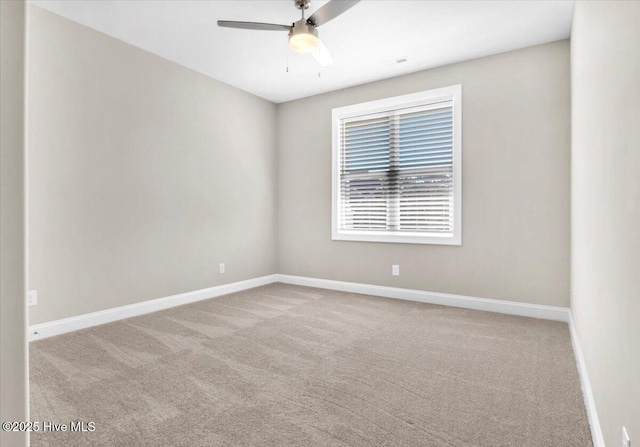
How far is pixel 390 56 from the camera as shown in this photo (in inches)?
150

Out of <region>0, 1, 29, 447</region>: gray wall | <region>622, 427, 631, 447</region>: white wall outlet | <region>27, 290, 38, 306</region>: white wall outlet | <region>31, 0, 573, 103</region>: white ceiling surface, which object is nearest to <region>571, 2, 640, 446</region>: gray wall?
<region>622, 427, 631, 447</region>: white wall outlet

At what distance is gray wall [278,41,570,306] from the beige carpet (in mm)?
561

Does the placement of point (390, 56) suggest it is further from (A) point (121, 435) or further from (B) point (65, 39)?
(A) point (121, 435)

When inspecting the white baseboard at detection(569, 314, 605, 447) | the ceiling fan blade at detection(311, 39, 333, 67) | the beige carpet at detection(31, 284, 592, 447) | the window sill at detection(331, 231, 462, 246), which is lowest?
the beige carpet at detection(31, 284, 592, 447)

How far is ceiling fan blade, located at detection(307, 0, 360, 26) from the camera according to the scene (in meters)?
2.33

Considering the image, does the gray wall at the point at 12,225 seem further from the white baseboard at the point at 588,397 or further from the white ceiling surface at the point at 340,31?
the white ceiling surface at the point at 340,31

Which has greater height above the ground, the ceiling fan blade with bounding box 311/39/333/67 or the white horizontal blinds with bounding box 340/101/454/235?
the ceiling fan blade with bounding box 311/39/333/67

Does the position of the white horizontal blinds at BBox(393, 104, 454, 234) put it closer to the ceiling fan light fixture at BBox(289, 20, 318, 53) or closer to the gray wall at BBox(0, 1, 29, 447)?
the ceiling fan light fixture at BBox(289, 20, 318, 53)

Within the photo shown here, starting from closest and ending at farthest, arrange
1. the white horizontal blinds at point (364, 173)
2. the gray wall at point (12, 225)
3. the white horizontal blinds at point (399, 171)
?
the gray wall at point (12, 225) → the white horizontal blinds at point (399, 171) → the white horizontal blinds at point (364, 173)

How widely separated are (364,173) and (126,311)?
329cm

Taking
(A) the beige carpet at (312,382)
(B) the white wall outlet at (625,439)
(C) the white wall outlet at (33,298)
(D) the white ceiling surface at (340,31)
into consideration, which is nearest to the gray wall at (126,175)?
(C) the white wall outlet at (33,298)

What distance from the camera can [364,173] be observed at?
188 inches

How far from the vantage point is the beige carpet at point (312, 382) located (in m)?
1.65

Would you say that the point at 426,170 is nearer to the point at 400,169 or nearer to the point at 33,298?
the point at 400,169
